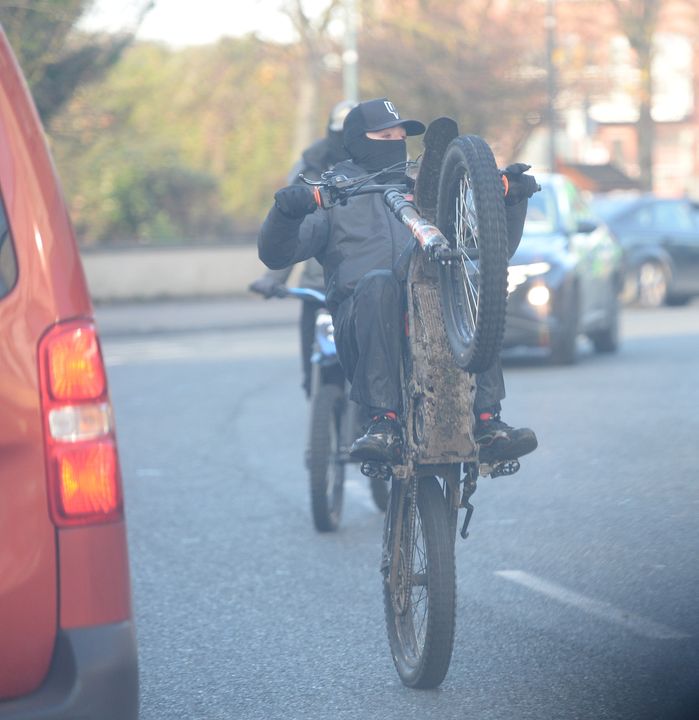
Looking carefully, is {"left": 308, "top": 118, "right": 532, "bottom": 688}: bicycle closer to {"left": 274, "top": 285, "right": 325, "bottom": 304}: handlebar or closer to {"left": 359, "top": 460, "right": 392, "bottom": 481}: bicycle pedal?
{"left": 359, "top": 460, "right": 392, "bottom": 481}: bicycle pedal

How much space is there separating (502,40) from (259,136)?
299 inches

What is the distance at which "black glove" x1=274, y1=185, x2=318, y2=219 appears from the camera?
4.89 m

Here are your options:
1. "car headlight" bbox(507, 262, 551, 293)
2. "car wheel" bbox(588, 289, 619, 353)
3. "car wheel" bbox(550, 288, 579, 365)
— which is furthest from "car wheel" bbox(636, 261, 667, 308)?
"car headlight" bbox(507, 262, 551, 293)

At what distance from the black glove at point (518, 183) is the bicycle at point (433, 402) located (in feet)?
0.51

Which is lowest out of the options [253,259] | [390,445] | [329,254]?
[253,259]

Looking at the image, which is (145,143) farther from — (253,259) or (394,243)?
(394,243)

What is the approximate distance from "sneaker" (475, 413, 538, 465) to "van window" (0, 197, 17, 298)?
195 cm

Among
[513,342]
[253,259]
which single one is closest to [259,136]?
[253,259]

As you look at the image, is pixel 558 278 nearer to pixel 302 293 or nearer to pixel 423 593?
pixel 302 293

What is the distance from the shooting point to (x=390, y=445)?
4.93 meters

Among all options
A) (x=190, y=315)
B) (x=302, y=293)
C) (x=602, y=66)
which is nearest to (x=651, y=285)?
(x=190, y=315)

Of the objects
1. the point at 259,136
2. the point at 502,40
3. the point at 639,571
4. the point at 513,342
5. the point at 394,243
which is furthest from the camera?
the point at 259,136

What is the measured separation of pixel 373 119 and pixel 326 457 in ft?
7.97

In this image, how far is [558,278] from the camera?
14.2 m
